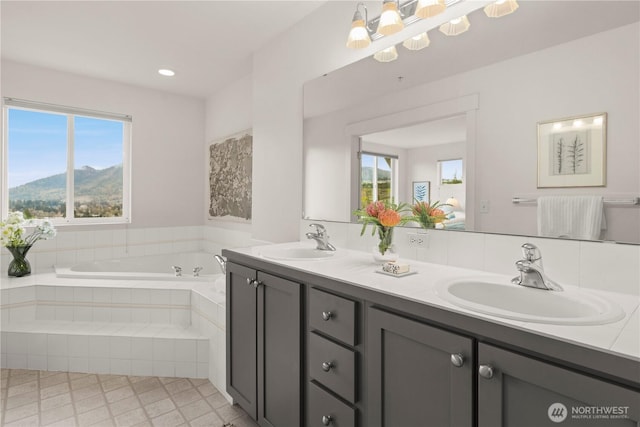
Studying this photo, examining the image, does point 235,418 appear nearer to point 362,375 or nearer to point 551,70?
point 362,375

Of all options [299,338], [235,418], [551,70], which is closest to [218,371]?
[235,418]

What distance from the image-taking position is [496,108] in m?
1.38

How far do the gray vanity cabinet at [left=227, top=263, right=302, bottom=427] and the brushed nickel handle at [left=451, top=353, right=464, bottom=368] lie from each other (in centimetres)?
68

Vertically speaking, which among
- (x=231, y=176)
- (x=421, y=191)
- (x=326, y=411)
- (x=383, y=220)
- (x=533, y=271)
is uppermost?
(x=231, y=176)

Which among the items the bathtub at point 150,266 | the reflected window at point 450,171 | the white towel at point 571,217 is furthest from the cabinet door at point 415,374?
the bathtub at point 150,266

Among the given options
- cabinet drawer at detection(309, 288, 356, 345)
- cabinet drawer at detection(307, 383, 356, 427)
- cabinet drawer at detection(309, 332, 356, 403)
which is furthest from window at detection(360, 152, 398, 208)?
cabinet drawer at detection(307, 383, 356, 427)

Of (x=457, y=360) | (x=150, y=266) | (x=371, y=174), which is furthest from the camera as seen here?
(x=150, y=266)

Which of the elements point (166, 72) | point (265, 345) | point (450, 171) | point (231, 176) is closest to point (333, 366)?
point (265, 345)

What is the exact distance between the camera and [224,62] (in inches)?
124

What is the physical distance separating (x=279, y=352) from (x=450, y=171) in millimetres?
1116

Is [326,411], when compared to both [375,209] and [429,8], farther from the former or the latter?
[429,8]

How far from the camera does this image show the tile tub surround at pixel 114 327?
2393mm

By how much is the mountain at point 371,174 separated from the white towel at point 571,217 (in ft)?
2.38

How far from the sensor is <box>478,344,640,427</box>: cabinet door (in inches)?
26.4
